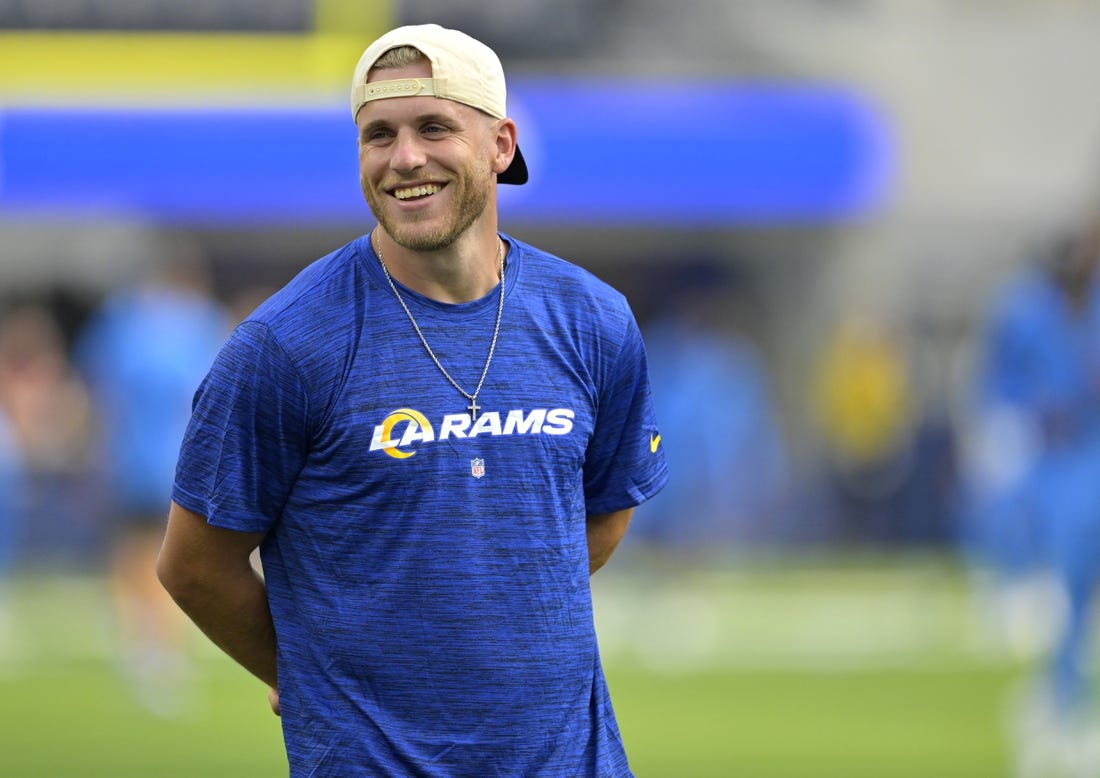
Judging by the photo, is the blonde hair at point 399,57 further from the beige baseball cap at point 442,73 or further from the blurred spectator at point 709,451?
the blurred spectator at point 709,451

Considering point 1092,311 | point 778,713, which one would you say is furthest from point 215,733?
point 1092,311

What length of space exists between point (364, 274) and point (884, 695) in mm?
7564

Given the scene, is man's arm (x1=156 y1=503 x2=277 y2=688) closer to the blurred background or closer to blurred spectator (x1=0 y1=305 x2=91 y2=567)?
the blurred background

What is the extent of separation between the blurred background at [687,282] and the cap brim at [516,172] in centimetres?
610

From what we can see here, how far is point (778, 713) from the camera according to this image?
1016 centimetres

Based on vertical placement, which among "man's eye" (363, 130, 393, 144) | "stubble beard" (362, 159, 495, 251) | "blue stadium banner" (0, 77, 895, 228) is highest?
"blue stadium banner" (0, 77, 895, 228)

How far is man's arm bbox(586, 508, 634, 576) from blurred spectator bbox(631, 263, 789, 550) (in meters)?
10.1

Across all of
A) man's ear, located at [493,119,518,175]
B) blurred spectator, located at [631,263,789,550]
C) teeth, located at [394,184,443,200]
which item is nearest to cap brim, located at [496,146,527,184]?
man's ear, located at [493,119,518,175]

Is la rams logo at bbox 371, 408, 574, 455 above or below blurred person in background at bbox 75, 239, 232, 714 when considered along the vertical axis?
below

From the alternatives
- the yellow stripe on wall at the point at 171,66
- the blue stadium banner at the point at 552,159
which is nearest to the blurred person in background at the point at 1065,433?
the blue stadium banner at the point at 552,159

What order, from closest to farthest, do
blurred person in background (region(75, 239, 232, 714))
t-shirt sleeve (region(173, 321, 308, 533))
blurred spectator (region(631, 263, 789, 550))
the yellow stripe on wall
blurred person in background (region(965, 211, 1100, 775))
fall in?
t-shirt sleeve (region(173, 321, 308, 533)) → blurred person in background (region(965, 211, 1100, 775)) → blurred person in background (region(75, 239, 232, 714)) → blurred spectator (region(631, 263, 789, 550)) → the yellow stripe on wall

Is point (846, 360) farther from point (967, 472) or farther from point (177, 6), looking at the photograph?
point (177, 6)

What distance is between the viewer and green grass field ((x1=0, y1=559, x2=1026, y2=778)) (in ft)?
28.7

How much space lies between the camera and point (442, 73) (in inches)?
141
